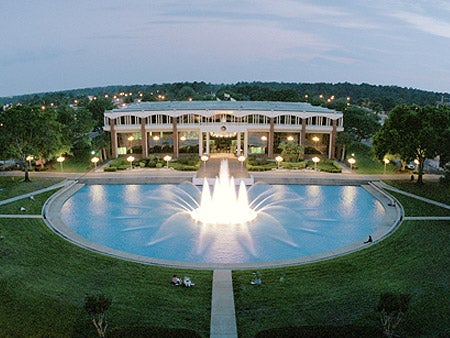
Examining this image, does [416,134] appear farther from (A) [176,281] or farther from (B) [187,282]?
(A) [176,281]

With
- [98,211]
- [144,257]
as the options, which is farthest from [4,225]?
[144,257]

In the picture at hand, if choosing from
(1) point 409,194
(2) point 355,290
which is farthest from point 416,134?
(2) point 355,290

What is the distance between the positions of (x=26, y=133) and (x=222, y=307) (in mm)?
35640

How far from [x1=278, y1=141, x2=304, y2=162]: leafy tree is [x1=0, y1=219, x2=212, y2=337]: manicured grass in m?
33.2

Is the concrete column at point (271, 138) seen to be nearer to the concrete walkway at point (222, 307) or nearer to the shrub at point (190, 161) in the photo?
the shrub at point (190, 161)

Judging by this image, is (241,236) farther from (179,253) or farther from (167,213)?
(167,213)

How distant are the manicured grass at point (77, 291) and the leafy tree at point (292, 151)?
33.2m

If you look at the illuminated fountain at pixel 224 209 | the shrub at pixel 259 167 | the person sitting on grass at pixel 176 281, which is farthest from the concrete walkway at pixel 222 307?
the shrub at pixel 259 167

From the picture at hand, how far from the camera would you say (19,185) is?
42250 mm

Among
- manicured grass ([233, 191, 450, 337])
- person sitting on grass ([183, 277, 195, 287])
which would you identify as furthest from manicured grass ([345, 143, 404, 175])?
person sitting on grass ([183, 277, 195, 287])

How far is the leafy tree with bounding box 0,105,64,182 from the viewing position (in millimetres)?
42969

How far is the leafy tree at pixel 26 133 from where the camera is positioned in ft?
141

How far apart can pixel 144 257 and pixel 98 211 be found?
1298cm

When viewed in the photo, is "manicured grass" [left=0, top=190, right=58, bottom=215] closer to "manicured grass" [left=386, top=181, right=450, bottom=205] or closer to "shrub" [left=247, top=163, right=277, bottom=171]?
"shrub" [left=247, top=163, right=277, bottom=171]
